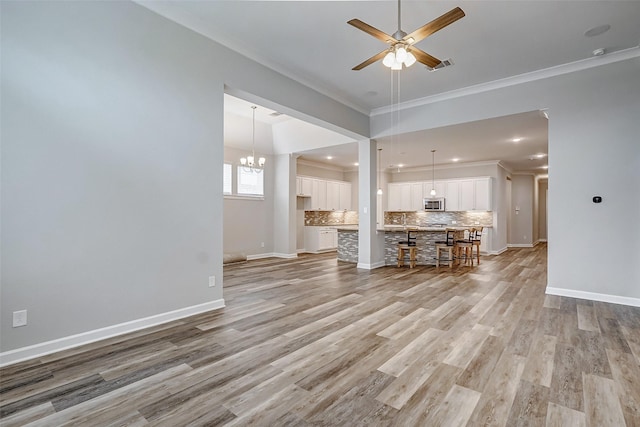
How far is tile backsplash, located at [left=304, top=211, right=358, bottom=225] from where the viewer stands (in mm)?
10579

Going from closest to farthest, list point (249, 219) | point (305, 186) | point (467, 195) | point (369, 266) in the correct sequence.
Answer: point (369, 266) → point (249, 219) → point (305, 186) → point (467, 195)

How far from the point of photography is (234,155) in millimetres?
8094

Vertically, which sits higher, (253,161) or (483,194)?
(253,161)

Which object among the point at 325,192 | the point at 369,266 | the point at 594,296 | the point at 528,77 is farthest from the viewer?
the point at 325,192

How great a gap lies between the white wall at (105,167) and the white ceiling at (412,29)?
534mm

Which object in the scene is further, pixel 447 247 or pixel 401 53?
pixel 447 247

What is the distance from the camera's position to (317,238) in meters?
9.87

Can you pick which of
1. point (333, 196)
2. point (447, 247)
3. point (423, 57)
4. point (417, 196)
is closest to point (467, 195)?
Answer: point (417, 196)

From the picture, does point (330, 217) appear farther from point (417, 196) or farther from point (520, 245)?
point (520, 245)

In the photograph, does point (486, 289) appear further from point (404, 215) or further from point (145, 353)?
point (404, 215)

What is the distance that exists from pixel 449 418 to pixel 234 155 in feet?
24.5

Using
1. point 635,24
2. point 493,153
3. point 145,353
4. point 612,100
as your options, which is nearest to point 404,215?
point 493,153

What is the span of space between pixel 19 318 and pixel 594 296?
6590mm

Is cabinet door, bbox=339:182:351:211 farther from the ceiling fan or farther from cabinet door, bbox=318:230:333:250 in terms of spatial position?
the ceiling fan
